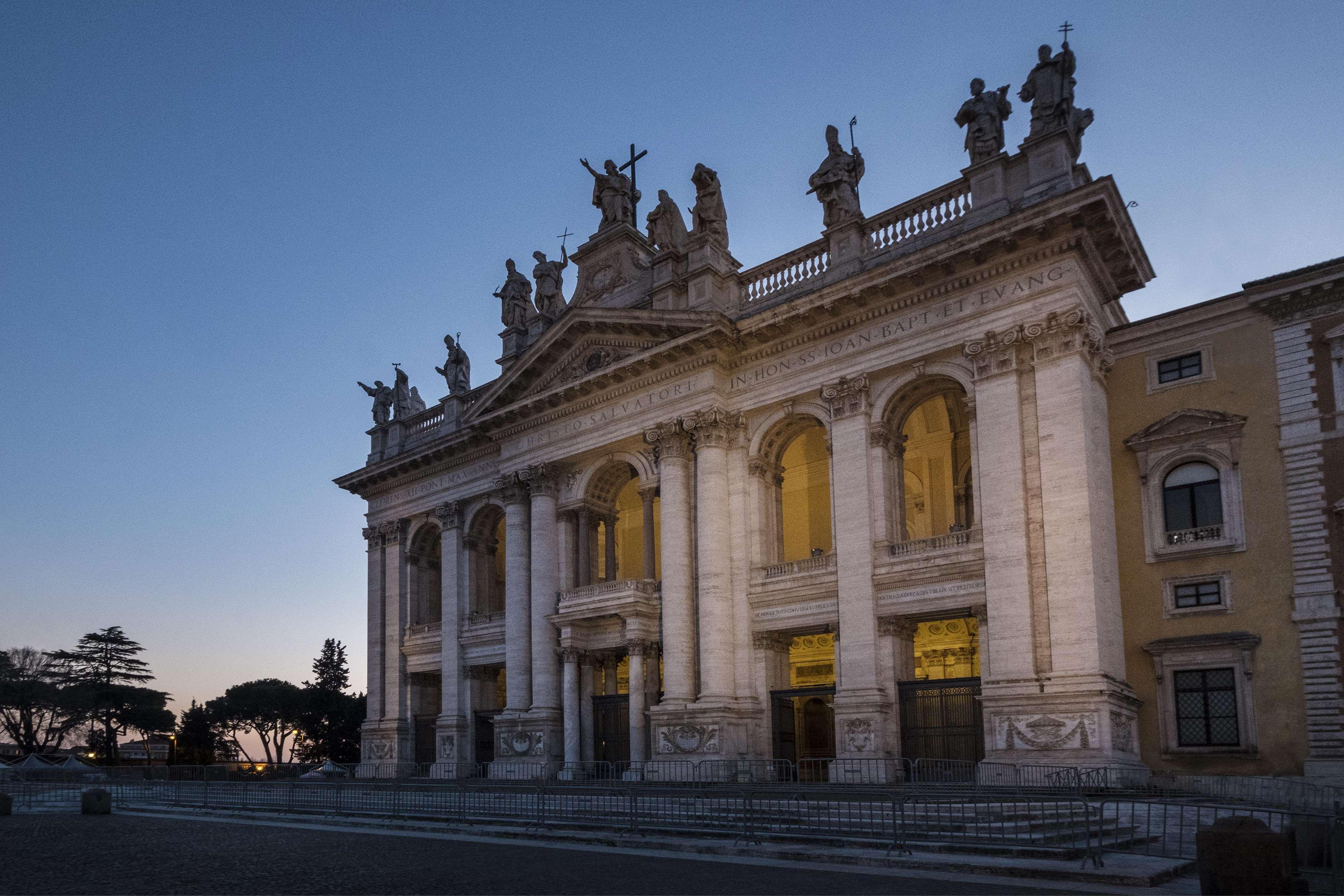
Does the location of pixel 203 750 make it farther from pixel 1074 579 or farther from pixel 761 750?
pixel 1074 579

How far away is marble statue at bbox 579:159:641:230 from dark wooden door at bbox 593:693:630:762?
15.6m

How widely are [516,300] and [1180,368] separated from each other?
22.8 meters

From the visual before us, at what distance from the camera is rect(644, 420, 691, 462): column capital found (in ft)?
107

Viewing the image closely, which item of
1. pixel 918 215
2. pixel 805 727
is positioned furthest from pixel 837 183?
pixel 805 727

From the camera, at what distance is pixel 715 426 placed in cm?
3194

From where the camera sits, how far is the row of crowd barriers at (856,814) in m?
13.9

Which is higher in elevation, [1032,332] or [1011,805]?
[1032,332]

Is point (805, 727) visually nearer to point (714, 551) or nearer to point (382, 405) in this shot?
point (714, 551)

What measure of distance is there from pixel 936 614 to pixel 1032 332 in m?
7.26

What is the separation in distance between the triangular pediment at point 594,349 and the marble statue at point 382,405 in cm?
Answer: 895

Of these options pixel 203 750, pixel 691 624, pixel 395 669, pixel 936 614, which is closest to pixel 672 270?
pixel 691 624

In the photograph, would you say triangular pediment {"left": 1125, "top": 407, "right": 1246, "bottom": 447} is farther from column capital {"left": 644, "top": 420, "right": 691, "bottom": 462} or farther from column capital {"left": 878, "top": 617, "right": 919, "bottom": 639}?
column capital {"left": 644, "top": 420, "right": 691, "bottom": 462}

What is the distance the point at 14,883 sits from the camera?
1327cm

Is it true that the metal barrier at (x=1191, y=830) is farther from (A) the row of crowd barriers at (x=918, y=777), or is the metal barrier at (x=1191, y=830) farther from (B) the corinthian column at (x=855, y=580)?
(B) the corinthian column at (x=855, y=580)
